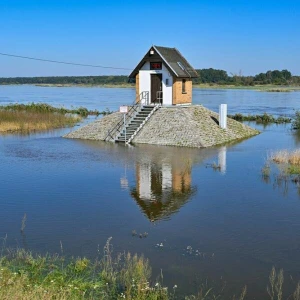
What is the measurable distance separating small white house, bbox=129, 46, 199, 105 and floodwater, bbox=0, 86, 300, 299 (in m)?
7.63

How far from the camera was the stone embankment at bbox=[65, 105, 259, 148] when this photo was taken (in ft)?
96.5

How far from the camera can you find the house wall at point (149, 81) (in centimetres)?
3253

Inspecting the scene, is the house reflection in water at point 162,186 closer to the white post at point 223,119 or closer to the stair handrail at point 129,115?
the stair handrail at point 129,115

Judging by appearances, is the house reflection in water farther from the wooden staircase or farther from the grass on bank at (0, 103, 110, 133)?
the grass on bank at (0, 103, 110, 133)

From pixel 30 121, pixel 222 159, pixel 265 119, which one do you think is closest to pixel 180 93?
pixel 222 159

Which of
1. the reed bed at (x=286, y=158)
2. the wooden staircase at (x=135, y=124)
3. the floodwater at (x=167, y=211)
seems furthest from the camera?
the wooden staircase at (x=135, y=124)

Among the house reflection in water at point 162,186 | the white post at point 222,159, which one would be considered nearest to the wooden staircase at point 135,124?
the white post at point 222,159

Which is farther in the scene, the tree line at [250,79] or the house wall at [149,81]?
the tree line at [250,79]

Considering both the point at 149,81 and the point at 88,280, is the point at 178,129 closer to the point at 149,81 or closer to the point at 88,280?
the point at 149,81

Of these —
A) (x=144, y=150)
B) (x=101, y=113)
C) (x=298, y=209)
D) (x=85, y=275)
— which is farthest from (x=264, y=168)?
(x=101, y=113)

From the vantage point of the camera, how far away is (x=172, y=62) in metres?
33.0

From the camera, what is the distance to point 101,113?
191ft

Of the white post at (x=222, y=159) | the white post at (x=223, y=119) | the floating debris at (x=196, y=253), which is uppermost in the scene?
the white post at (x=223, y=119)

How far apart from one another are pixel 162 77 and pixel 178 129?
16.0 feet
